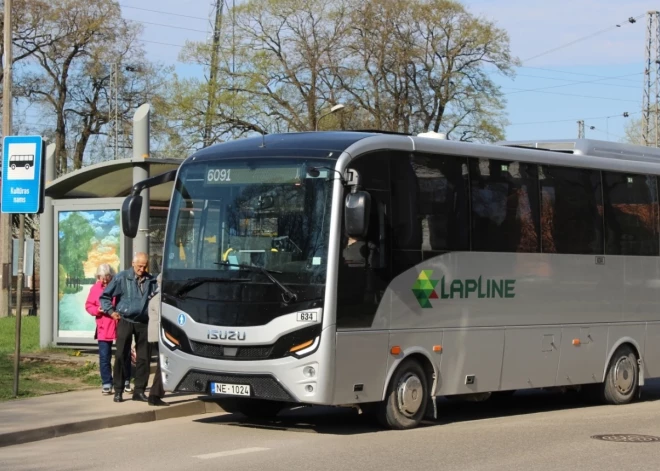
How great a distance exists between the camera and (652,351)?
1719 cm

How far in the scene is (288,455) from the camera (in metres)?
10.9

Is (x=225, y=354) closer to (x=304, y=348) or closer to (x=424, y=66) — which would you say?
(x=304, y=348)

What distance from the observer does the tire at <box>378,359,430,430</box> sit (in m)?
12.9

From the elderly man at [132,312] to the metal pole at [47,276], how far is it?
514 cm

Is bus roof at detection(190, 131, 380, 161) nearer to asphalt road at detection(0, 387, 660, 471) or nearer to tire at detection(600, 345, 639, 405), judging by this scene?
asphalt road at detection(0, 387, 660, 471)

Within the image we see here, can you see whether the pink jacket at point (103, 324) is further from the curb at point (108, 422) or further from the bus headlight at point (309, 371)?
the bus headlight at point (309, 371)

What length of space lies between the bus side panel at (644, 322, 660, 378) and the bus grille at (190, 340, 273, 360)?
7.14m

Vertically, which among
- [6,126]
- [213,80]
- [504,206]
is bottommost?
[504,206]

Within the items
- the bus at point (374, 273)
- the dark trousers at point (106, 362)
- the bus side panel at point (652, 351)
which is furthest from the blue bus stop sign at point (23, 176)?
the bus side panel at point (652, 351)

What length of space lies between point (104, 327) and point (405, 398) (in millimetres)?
4319

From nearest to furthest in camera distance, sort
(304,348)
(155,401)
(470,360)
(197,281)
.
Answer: (304,348) → (197,281) → (470,360) → (155,401)

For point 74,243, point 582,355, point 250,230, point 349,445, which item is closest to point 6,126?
point 74,243

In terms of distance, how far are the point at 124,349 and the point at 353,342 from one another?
3.70m

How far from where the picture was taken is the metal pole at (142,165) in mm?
17647
